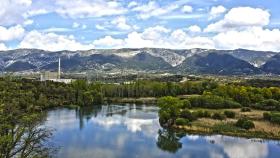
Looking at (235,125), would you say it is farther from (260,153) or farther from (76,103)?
(76,103)

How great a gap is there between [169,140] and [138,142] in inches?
176

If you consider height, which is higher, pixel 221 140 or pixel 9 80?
pixel 9 80

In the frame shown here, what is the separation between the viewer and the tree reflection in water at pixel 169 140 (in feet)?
164

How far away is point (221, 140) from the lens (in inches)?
2093

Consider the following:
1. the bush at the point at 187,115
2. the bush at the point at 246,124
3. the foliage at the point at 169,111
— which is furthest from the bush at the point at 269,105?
the foliage at the point at 169,111

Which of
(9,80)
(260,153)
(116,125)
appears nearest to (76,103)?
(116,125)

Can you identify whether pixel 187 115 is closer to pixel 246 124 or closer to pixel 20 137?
pixel 246 124

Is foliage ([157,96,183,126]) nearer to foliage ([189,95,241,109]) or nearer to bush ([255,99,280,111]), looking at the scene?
foliage ([189,95,241,109])

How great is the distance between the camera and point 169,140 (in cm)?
5369

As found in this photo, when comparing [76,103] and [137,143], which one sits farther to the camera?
[76,103]

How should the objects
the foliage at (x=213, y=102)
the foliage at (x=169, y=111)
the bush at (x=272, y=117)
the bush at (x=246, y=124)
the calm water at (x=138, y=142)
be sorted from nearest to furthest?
the calm water at (x=138, y=142)
the bush at (x=246, y=124)
the bush at (x=272, y=117)
the foliage at (x=169, y=111)
the foliage at (x=213, y=102)

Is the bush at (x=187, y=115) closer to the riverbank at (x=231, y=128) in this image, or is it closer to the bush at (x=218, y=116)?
the riverbank at (x=231, y=128)

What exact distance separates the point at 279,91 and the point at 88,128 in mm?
45722

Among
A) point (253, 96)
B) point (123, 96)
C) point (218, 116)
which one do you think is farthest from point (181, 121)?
point (123, 96)
